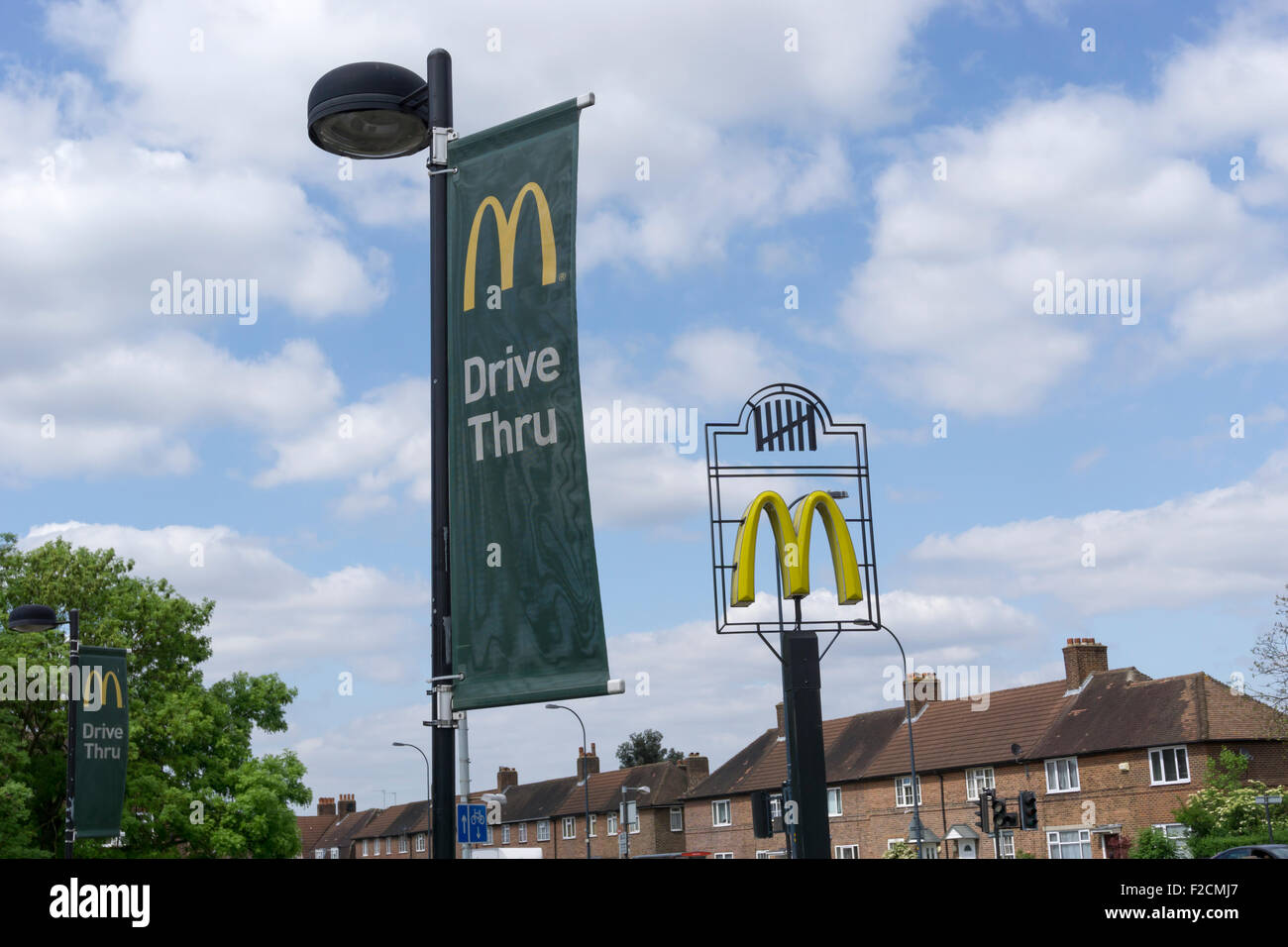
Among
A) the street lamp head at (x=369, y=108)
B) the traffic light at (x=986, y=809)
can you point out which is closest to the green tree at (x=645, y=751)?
the traffic light at (x=986, y=809)

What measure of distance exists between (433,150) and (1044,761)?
188 feet

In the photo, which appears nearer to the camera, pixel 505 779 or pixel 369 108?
pixel 369 108

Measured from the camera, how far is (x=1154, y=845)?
45.3 meters

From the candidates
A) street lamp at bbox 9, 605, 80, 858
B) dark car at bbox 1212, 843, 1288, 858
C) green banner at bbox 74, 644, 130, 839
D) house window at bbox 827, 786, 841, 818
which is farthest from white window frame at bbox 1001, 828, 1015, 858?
street lamp at bbox 9, 605, 80, 858

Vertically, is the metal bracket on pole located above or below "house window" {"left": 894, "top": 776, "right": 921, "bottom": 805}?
above

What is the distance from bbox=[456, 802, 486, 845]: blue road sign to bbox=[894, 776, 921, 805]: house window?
46880 mm

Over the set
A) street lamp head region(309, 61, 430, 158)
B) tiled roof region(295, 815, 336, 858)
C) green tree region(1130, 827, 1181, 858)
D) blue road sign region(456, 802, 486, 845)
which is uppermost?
street lamp head region(309, 61, 430, 158)

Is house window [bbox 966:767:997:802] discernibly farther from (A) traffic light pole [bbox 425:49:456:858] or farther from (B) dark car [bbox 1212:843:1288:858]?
(A) traffic light pole [bbox 425:49:456:858]

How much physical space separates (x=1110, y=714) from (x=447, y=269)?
56544 mm

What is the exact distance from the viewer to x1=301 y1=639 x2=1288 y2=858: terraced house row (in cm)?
5297

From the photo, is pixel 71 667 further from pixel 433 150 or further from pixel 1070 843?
pixel 1070 843

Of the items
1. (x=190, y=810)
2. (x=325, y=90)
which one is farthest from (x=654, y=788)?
(x=325, y=90)

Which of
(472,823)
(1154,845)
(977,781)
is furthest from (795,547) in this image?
(977,781)
